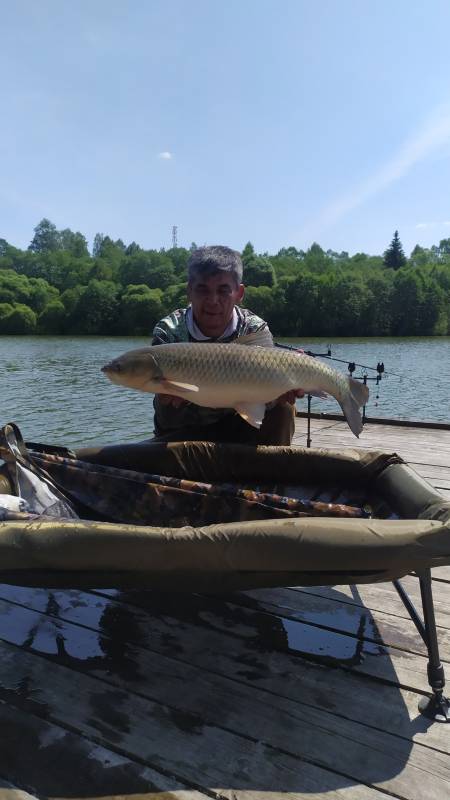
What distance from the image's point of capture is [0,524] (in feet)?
5.17

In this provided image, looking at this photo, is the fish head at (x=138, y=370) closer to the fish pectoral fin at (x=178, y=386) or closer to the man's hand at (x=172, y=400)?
the fish pectoral fin at (x=178, y=386)

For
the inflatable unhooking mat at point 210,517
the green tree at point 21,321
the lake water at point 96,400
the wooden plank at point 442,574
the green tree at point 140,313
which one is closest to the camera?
the inflatable unhooking mat at point 210,517

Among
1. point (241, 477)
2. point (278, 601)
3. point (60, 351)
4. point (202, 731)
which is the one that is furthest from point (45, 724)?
point (60, 351)

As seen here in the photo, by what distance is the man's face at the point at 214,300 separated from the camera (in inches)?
111

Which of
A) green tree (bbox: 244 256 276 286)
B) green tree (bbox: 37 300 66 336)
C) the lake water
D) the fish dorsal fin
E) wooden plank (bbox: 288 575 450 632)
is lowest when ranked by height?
the lake water

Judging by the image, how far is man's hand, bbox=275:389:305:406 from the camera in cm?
269

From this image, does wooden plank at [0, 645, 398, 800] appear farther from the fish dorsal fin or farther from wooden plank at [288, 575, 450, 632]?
the fish dorsal fin

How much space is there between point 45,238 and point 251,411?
11399cm

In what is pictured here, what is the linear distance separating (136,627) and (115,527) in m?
0.61

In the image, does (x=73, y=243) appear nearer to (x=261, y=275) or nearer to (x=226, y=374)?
(x=261, y=275)

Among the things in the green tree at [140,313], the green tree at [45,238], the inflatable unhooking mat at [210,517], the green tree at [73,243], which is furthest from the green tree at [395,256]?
the inflatable unhooking mat at [210,517]

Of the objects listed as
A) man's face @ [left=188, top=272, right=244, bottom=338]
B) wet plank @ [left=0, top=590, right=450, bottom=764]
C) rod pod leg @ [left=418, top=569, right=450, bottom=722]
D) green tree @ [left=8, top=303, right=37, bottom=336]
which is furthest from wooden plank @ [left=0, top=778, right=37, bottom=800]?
green tree @ [left=8, top=303, right=37, bottom=336]

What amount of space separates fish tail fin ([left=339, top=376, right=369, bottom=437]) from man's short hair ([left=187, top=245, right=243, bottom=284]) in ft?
2.48

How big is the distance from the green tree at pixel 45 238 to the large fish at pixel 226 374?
111 metres
